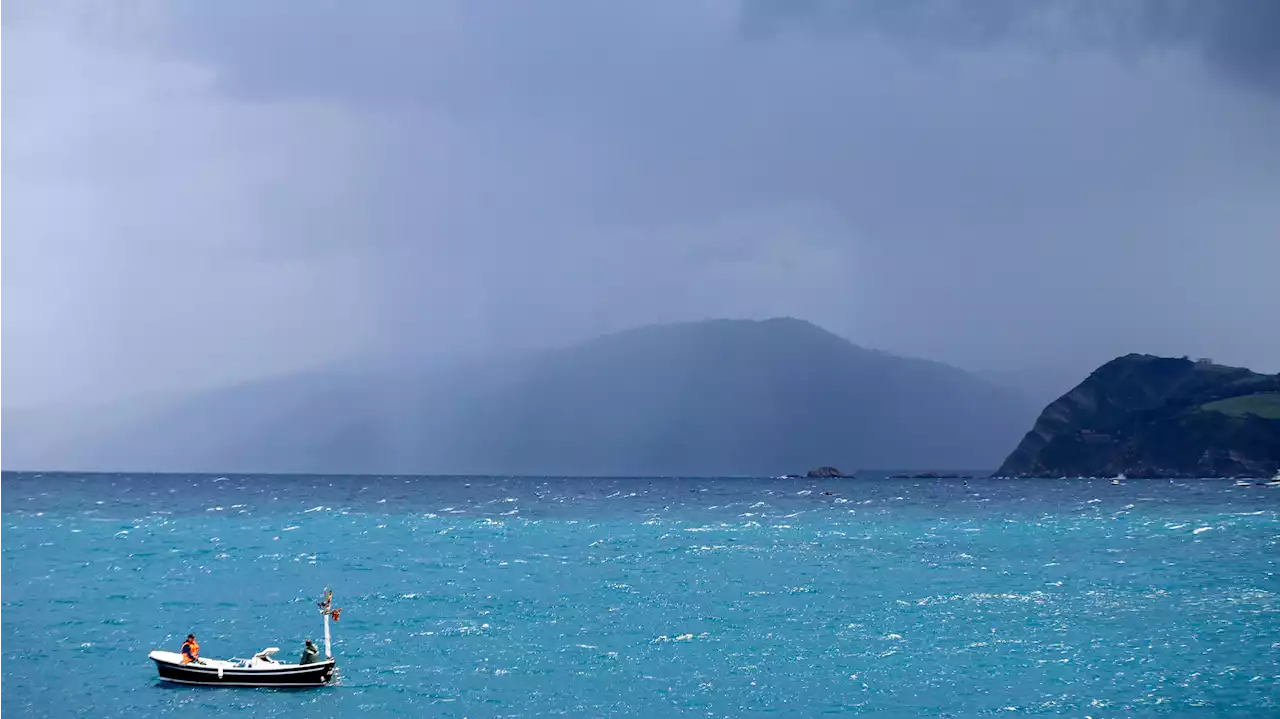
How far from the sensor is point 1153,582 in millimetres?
83000

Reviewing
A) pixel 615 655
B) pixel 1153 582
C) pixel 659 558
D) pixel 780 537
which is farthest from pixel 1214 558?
pixel 615 655

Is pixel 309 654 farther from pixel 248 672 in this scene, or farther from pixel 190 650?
pixel 190 650

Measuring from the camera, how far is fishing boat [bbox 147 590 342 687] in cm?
4988

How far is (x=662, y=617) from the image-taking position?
67.8 meters

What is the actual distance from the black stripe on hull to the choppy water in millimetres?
703

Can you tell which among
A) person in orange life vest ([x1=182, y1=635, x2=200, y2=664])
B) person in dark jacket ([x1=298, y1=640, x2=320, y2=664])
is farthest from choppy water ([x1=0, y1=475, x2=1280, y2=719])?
person in orange life vest ([x1=182, y1=635, x2=200, y2=664])

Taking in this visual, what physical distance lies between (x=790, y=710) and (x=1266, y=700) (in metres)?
19.7

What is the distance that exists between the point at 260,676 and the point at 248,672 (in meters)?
0.61

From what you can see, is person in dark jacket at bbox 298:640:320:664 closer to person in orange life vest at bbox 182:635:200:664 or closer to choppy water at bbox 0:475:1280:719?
choppy water at bbox 0:475:1280:719

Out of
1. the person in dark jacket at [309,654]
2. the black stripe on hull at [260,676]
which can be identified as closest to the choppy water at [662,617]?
the black stripe on hull at [260,676]

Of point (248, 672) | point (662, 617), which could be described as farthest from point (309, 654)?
point (662, 617)

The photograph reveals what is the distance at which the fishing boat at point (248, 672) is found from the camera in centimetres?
4988

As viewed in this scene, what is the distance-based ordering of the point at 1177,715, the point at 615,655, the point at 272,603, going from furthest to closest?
the point at 272,603 < the point at 615,655 < the point at 1177,715

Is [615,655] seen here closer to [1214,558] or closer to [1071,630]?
[1071,630]
